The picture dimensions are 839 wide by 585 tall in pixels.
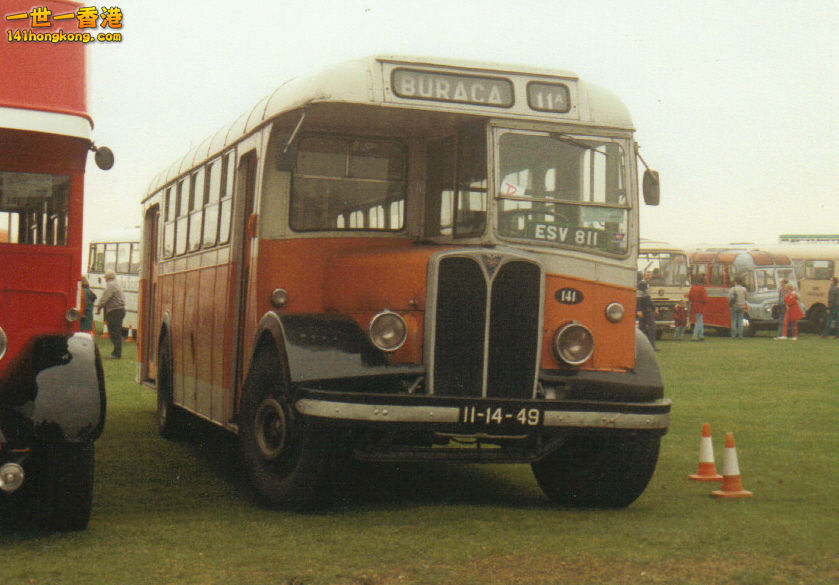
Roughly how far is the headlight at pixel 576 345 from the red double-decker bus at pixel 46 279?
3011 mm

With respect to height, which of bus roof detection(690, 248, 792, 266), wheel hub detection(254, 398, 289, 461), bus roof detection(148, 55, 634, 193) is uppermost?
bus roof detection(690, 248, 792, 266)

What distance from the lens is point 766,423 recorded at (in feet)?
48.4

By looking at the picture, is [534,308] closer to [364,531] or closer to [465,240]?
[465,240]

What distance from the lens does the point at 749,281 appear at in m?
41.9

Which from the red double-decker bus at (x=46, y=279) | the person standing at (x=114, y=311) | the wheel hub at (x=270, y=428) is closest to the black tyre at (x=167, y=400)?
the wheel hub at (x=270, y=428)

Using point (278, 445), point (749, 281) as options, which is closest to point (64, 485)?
point (278, 445)

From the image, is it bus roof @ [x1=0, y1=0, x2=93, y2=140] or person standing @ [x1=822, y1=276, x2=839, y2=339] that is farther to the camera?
person standing @ [x1=822, y1=276, x2=839, y2=339]

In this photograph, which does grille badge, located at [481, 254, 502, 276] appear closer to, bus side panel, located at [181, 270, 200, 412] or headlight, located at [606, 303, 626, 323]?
headlight, located at [606, 303, 626, 323]

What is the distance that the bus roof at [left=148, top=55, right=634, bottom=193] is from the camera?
862 centimetres

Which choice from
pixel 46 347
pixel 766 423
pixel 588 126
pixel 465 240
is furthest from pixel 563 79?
pixel 766 423

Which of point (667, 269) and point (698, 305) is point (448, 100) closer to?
Result: point (698, 305)

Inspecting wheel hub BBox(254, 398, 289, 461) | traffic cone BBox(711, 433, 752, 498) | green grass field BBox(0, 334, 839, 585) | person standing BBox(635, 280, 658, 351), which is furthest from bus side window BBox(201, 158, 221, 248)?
person standing BBox(635, 280, 658, 351)

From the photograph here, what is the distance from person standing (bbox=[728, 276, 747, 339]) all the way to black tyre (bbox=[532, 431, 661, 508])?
99.9ft

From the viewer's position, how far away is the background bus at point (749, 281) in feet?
136
